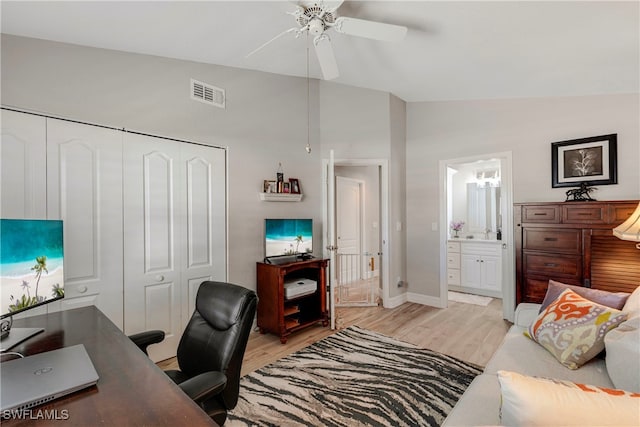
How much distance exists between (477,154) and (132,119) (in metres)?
Answer: 3.76

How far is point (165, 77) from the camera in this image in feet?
8.68

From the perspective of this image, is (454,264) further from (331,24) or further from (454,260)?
(331,24)

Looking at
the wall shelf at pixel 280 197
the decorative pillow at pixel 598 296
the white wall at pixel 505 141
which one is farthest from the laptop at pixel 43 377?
the white wall at pixel 505 141

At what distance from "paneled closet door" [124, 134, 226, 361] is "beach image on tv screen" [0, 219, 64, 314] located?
2.68 feet

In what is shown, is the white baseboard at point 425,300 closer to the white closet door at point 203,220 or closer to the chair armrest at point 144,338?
the white closet door at point 203,220

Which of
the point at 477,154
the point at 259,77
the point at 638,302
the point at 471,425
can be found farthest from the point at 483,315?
the point at 259,77

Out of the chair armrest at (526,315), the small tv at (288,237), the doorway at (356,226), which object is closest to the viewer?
the chair armrest at (526,315)

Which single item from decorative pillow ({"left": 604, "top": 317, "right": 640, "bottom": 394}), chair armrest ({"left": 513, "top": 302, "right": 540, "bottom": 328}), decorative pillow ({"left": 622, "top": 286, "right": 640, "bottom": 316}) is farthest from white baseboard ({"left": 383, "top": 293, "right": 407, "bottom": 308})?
decorative pillow ({"left": 604, "top": 317, "right": 640, "bottom": 394})

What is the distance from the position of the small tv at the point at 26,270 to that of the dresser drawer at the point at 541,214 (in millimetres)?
3863

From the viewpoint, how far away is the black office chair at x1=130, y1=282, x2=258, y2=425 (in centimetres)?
132

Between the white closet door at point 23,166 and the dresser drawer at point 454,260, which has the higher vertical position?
the white closet door at point 23,166

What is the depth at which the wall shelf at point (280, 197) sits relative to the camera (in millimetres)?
3319

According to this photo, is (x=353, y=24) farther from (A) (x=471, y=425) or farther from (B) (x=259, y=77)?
(A) (x=471, y=425)

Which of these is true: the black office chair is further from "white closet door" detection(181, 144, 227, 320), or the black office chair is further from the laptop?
"white closet door" detection(181, 144, 227, 320)
